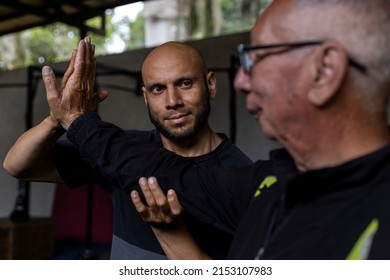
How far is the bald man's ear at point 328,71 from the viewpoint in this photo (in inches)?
27.2

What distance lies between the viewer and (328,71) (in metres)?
0.70

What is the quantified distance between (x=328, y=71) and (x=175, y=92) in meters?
0.85

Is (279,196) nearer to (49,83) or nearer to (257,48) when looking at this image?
(257,48)

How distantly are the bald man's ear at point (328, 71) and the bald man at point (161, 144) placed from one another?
0.57m

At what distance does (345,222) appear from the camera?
67 cm

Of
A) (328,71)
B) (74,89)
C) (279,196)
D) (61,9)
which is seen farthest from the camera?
(61,9)

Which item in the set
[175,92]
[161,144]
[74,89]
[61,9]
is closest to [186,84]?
[175,92]

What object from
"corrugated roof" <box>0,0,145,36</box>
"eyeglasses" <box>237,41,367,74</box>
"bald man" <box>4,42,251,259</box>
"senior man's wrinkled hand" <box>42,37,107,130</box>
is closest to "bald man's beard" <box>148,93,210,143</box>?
"bald man" <box>4,42,251,259</box>

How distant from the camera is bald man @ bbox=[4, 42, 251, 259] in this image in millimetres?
1276

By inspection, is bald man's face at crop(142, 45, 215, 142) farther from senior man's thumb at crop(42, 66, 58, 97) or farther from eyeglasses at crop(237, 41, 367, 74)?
eyeglasses at crop(237, 41, 367, 74)

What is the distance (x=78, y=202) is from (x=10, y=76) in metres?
1.76

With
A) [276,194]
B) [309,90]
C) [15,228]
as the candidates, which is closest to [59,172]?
[276,194]

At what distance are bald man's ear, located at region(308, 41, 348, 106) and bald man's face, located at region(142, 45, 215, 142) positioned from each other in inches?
31.7

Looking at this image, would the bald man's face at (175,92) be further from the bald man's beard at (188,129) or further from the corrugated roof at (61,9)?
the corrugated roof at (61,9)
